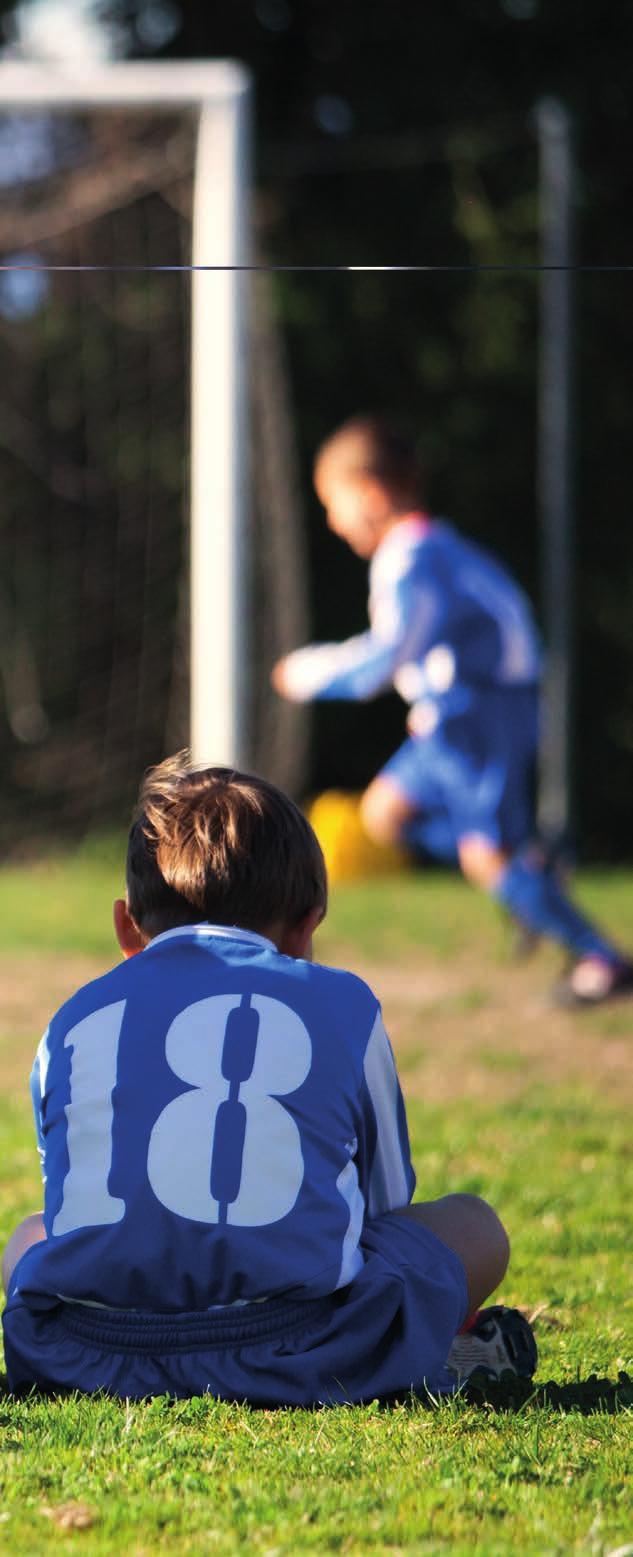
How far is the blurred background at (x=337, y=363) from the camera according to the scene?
48.6 ft

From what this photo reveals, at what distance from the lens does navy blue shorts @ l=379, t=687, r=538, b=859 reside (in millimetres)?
7043

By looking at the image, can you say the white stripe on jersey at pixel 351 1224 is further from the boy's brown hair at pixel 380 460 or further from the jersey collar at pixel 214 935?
the boy's brown hair at pixel 380 460

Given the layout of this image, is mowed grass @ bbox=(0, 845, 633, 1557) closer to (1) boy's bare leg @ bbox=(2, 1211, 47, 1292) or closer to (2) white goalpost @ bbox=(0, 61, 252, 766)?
(1) boy's bare leg @ bbox=(2, 1211, 47, 1292)

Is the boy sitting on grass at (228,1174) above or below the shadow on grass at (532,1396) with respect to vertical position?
above

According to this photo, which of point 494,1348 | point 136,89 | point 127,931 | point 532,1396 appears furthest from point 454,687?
point 532,1396

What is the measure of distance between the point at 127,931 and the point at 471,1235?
25.3 inches

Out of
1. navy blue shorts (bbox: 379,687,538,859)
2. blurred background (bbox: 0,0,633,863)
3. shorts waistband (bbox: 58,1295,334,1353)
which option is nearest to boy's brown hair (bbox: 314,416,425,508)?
navy blue shorts (bbox: 379,687,538,859)

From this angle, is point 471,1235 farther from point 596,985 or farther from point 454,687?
point 454,687

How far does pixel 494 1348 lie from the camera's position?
265cm

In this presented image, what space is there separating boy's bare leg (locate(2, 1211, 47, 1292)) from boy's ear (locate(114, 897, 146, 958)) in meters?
0.39

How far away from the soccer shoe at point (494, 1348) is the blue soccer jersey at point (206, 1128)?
0.28 m

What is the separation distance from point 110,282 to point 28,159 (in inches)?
129

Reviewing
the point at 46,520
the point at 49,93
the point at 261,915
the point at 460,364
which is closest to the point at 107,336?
the point at 46,520

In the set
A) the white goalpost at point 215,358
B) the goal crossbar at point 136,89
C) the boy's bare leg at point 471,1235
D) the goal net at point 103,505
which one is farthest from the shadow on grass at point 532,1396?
the goal net at point 103,505
